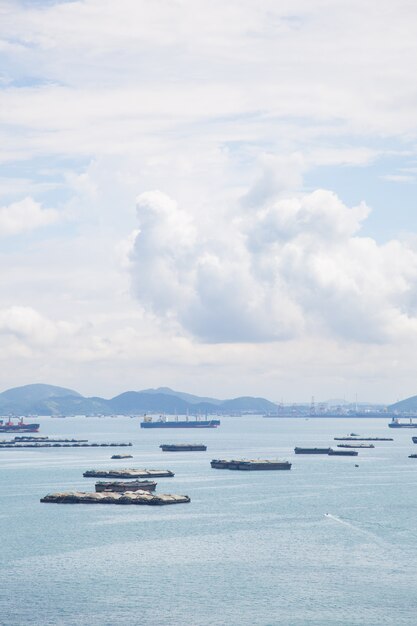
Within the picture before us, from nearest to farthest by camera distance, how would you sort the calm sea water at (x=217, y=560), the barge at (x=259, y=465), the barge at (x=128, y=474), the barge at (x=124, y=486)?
the calm sea water at (x=217, y=560) → the barge at (x=124, y=486) → the barge at (x=128, y=474) → the barge at (x=259, y=465)

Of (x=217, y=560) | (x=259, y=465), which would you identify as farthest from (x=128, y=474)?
(x=217, y=560)

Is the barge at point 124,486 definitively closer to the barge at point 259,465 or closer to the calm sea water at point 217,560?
the calm sea water at point 217,560

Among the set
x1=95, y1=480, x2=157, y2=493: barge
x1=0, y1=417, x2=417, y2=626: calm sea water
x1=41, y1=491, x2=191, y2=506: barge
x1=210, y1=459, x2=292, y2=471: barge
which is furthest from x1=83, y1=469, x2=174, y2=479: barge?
x1=41, y1=491, x2=191, y2=506: barge

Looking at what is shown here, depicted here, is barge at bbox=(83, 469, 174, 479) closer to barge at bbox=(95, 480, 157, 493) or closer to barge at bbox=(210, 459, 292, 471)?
barge at bbox=(95, 480, 157, 493)

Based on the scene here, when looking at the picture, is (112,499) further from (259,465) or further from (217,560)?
(259,465)

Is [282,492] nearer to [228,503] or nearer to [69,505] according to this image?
[228,503]

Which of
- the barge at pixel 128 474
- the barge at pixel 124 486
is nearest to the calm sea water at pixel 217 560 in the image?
the barge at pixel 124 486
